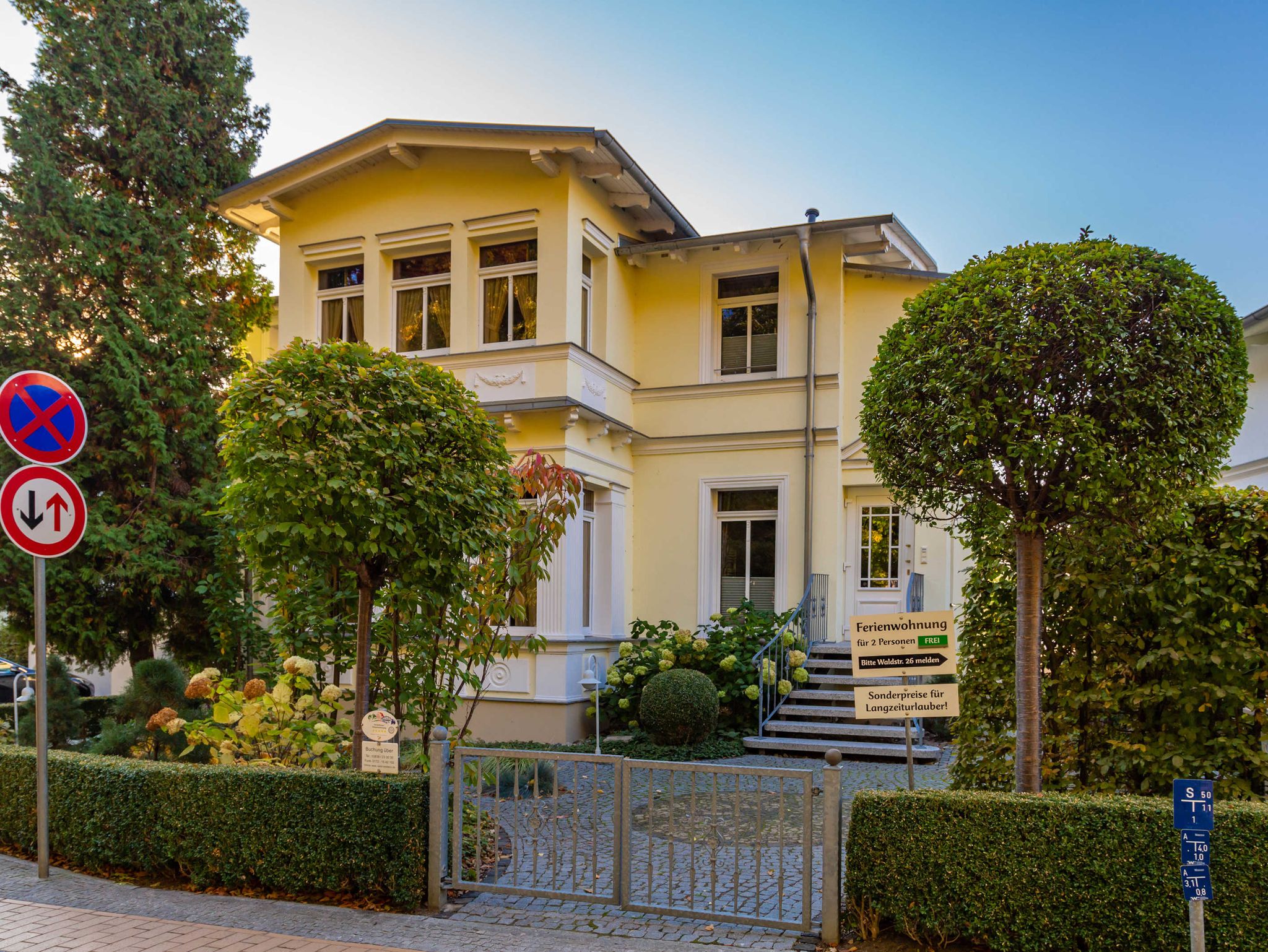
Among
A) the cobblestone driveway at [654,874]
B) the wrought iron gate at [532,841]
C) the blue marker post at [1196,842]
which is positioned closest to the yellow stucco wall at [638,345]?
the cobblestone driveway at [654,874]

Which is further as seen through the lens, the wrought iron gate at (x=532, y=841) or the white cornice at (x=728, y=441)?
the white cornice at (x=728, y=441)

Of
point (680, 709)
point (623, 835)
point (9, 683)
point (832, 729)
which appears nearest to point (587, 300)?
point (680, 709)

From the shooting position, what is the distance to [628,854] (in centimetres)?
505

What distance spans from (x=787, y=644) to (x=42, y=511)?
853 centimetres

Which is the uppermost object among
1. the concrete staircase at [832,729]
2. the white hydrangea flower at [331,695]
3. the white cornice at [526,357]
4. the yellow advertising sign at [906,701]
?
the white cornice at [526,357]

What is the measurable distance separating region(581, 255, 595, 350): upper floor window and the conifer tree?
480cm

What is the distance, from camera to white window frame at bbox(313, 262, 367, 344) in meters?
13.6

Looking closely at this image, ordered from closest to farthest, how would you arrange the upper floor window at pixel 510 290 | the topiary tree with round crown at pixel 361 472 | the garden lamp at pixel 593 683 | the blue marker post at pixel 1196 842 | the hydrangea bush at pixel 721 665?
the blue marker post at pixel 1196 842, the topiary tree with round crown at pixel 361 472, the garden lamp at pixel 593 683, the hydrangea bush at pixel 721 665, the upper floor window at pixel 510 290

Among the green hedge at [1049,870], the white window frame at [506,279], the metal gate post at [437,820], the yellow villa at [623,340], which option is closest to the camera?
the green hedge at [1049,870]

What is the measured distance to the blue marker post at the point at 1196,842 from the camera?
12.1 feet

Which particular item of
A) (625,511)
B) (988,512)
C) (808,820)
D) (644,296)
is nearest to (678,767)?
(808,820)

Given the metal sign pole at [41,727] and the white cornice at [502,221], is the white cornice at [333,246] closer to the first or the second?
the white cornice at [502,221]

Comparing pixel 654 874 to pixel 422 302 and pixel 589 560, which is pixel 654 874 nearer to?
Result: pixel 589 560

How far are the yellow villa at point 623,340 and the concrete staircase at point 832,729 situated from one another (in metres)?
1.23
